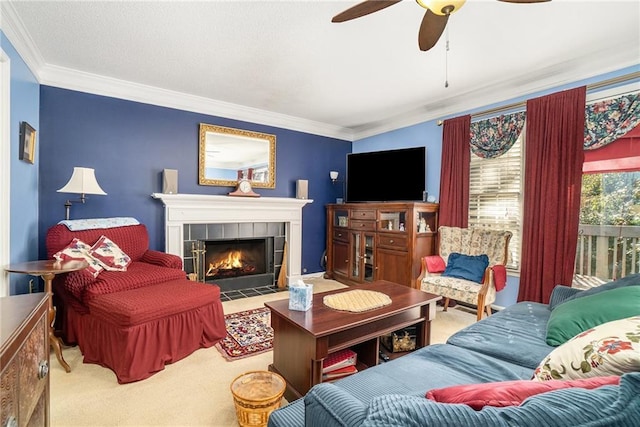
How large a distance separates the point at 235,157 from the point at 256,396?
128 inches

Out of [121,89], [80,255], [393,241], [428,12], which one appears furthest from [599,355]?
[121,89]

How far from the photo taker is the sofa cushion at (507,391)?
68 centimetres

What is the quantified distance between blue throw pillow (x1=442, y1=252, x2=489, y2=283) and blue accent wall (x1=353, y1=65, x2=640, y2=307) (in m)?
0.48

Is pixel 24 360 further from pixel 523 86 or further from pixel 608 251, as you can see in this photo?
pixel 523 86

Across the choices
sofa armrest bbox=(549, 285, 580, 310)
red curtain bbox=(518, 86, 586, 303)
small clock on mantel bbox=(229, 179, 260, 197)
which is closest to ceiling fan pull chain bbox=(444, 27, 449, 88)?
red curtain bbox=(518, 86, 586, 303)

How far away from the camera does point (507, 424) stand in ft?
1.73

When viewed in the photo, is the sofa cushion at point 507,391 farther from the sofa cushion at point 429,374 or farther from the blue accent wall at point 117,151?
the blue accent wall at point 117,151

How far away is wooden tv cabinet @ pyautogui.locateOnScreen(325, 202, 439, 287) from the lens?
375cm

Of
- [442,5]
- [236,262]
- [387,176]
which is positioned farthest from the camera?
[387,176]

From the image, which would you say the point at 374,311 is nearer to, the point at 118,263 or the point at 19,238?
the point at 118,263

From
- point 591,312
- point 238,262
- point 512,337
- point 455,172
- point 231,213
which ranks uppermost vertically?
point 455,172

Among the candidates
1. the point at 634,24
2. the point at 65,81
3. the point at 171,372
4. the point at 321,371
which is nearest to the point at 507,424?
the point at 321,371

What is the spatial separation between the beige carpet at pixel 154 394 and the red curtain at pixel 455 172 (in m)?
2.76

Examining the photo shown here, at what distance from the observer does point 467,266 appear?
3.28 m
